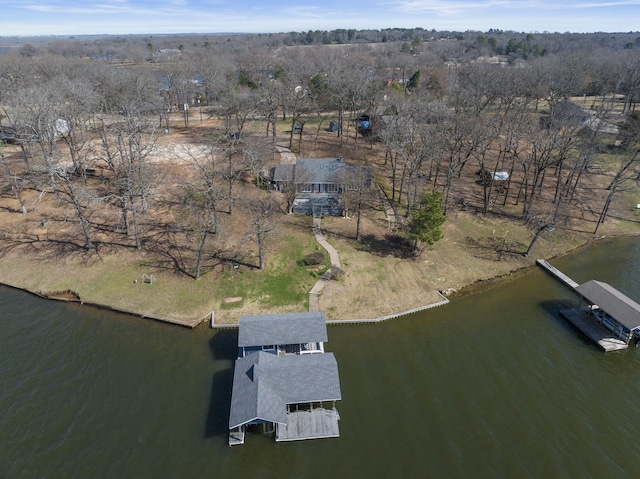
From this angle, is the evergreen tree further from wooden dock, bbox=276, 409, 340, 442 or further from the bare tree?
wooden dock, bbox=276, 409, 340, 442

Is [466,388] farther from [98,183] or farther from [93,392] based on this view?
[98,183]

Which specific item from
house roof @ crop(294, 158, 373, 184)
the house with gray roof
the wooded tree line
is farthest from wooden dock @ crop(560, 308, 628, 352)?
house roof @ crop(294, 158, 373, 184)

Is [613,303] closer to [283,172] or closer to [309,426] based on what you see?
[309,426]

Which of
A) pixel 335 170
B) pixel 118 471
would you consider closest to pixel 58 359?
pixel 118 471

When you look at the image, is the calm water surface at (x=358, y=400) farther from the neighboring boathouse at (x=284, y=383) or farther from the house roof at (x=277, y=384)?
the house roof at (x=277, y=384)

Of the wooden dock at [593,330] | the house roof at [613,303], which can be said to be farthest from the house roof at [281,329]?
the house roof at [613,303]

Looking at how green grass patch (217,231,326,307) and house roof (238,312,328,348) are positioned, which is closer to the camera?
house roof (238,312,328,348)
